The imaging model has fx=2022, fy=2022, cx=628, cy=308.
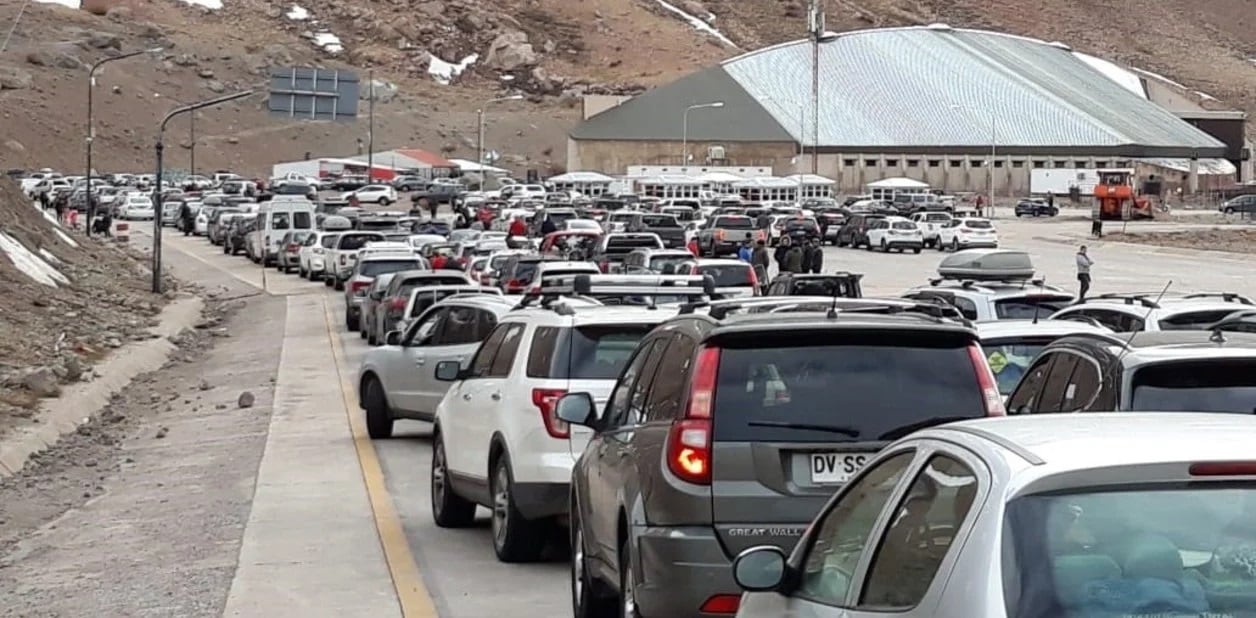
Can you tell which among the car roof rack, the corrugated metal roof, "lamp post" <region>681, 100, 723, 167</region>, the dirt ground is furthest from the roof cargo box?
"lamp post" <region>681, 100, 723, 167</region>

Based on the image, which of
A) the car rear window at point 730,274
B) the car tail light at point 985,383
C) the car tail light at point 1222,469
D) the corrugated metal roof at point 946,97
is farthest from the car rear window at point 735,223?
the corrugated metal roof at point 946,97

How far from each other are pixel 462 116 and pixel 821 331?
161250 mm

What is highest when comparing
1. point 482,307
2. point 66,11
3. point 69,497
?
point 66,11

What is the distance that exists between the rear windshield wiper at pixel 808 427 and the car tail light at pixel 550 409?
406 cm

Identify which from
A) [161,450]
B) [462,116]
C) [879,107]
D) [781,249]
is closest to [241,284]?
[781,249]

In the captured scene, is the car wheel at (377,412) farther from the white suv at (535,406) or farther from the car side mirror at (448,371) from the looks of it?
the white suv at (535,406)

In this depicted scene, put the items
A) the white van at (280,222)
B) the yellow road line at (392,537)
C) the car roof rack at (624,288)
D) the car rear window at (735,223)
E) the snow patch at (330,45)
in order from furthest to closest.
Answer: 1. the snow patch at (330,45)
2. the white van at (280,222)
3. the car rear window at (735,223)
4. the car roof rack at (624,288)
5. the yellow road line at (392,537)

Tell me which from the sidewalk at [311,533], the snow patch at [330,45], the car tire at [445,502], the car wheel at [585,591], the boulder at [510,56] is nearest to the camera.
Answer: the car wheel at [585,591]

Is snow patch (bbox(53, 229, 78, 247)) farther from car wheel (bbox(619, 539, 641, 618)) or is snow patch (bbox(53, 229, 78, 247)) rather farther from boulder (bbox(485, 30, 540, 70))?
boulder (bbox(485, 30, 540, 70))

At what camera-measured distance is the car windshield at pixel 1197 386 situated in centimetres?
905

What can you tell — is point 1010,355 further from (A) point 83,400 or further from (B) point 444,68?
(B) point 444,68

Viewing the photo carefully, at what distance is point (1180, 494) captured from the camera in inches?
179

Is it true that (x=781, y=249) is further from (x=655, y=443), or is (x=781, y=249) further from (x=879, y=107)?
(x=879, y=107)

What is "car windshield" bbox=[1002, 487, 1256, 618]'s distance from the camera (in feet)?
14.7
